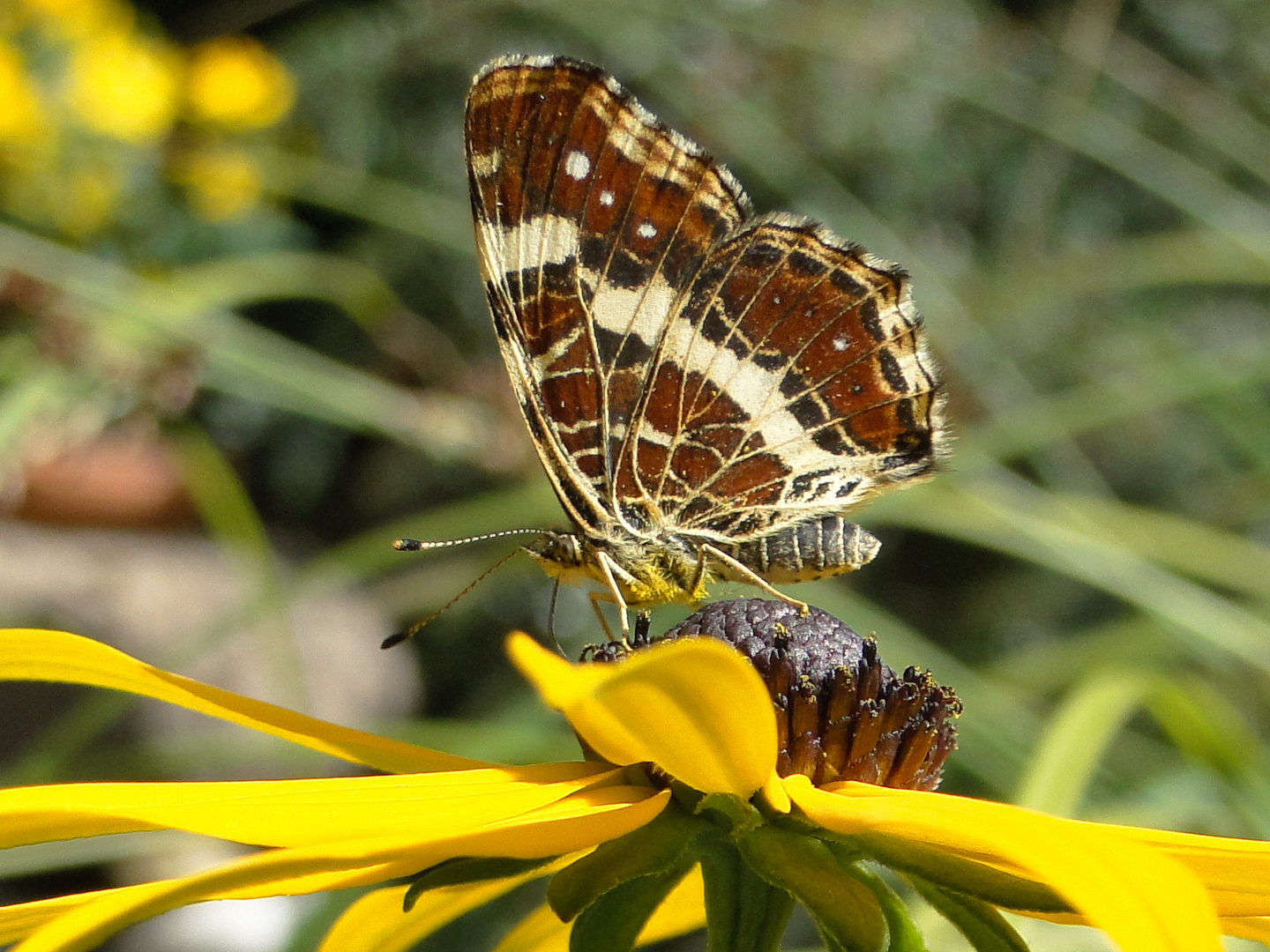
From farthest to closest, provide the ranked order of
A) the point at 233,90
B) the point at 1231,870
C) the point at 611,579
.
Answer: the point at 233,90 < the point at 611,579 < the point at 1231,870

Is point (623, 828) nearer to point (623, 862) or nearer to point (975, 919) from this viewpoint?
point (623, 862)

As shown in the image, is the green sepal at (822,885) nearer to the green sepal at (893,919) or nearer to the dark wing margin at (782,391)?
the green sepal at (893,919)

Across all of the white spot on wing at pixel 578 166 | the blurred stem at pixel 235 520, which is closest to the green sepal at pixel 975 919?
the white spot on wing at pixel 578 166

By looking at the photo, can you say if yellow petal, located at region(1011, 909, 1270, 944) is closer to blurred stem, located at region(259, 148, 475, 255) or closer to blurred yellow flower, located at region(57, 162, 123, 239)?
blurred stem, located at region(259, 148, 475, 255)

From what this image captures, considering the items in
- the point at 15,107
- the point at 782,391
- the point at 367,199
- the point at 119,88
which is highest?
the point at 119,88

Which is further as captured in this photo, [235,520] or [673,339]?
[235,520]

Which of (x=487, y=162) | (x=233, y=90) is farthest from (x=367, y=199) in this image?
(x=487, y=162)
